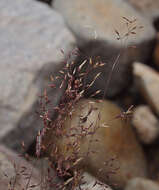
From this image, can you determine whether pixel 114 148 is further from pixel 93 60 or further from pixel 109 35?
pixel 109 35

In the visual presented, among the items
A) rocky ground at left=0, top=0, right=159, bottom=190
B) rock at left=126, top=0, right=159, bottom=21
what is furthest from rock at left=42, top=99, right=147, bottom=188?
rock at left=126, top=0, right=159, bottom=21

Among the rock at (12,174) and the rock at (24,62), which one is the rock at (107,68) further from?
the rock at (12,174)

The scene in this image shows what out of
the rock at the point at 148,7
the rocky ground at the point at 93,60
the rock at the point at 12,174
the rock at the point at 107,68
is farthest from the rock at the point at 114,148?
the rock at the point at 148,7

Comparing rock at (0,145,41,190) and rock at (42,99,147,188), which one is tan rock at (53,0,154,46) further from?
rock at (0,145,41,190)

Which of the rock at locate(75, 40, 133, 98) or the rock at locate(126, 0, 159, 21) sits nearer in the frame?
the rock at locate(75, 40, 133, 98)

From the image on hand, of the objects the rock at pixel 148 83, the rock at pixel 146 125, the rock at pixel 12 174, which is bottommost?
the rock at pixel 146 125

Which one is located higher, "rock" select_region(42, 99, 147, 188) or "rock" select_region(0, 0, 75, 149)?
"rock" select_region(0, 0, 75, 149)
